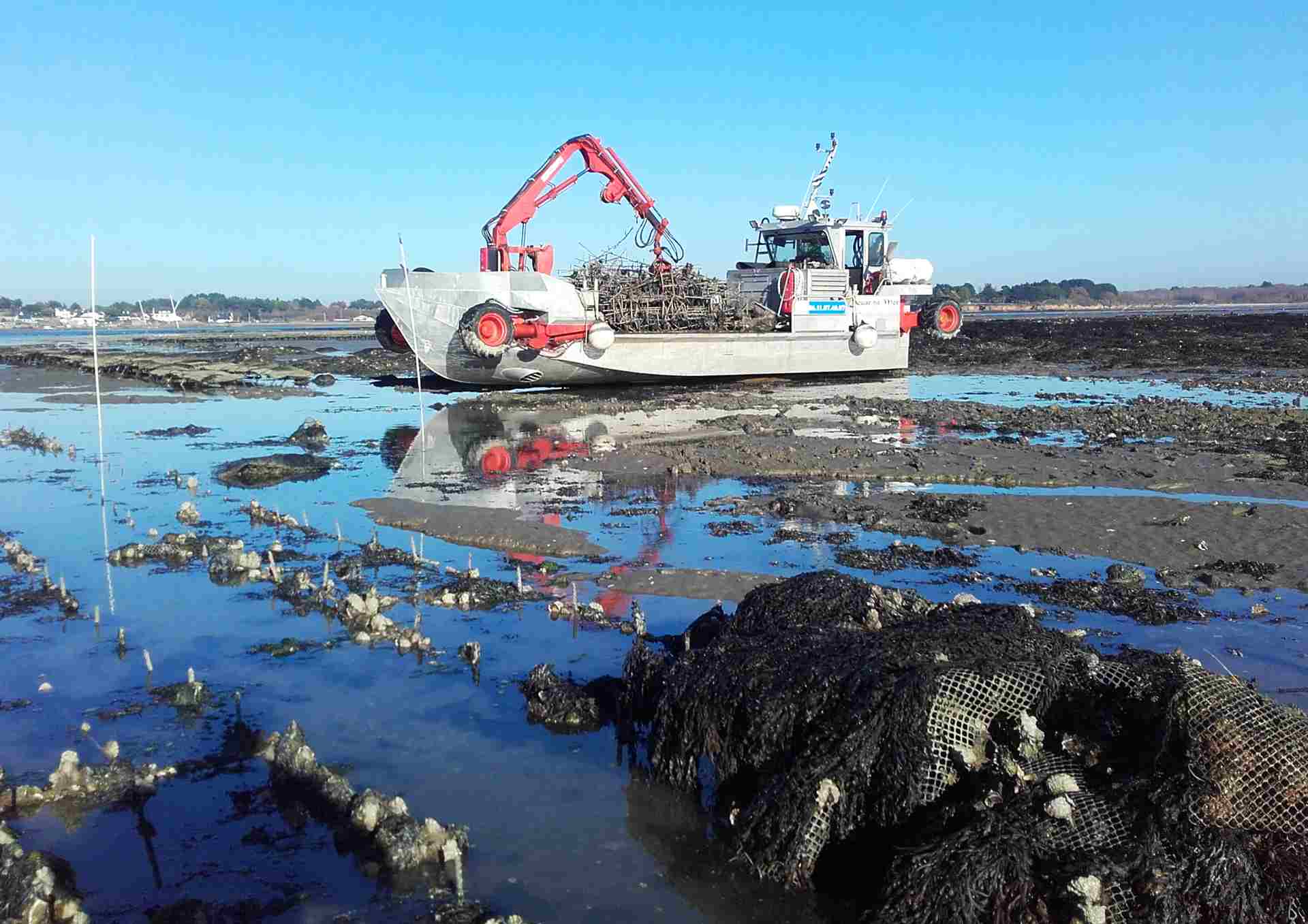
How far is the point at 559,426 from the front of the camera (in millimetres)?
19672

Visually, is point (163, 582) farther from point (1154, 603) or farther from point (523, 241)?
point (523, 241)

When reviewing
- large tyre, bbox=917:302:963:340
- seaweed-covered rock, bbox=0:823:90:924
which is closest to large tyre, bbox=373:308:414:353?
large tyre, bbox=917:302:963:340

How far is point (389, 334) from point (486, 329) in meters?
5.04

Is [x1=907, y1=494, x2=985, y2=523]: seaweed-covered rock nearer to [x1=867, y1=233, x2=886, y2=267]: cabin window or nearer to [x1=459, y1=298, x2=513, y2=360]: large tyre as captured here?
[x1=459, y1=298, x2=513, y2=360]: large tyre

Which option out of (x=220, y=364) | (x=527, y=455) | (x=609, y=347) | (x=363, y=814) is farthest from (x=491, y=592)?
(x=220, y=364)

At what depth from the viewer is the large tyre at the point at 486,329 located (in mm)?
22125

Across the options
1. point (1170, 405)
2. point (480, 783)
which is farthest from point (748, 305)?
point (480, 783)

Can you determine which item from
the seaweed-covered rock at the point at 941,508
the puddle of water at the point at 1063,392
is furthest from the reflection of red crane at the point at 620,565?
the puddle of water at the point at 1063,392

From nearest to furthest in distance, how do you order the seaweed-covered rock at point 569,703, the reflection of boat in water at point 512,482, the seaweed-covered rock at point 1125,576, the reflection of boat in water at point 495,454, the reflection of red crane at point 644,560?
the seaweed-covered rock at point 569,703
the reflection of red crane at point 644,560
the seaweed-covered rock at point 1125,576
the reflection of boat in water at point 512,482
the reflection of boat in water at point 495,454

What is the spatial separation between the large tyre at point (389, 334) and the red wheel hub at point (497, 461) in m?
9.66

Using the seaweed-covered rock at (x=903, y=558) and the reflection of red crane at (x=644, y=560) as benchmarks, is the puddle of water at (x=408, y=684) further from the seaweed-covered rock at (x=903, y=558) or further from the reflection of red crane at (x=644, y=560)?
the seaweed-covered rock at (x=903, y=558)

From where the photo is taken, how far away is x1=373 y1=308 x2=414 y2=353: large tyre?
25.8 m

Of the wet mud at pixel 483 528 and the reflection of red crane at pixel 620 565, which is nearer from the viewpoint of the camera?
the reflection of red crane at pixel 620 565

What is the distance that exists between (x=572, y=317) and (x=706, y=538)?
43.5 ft
